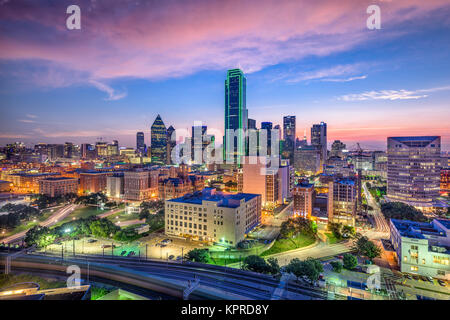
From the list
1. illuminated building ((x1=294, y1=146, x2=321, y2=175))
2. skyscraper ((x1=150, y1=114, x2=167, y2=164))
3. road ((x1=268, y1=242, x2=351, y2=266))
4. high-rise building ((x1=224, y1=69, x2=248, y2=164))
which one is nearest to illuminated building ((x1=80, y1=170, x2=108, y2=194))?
road ((x1=268, y1=242, x2=351, y2=266))

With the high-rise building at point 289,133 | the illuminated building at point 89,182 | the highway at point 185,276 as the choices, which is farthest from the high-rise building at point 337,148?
the highway at point 185,276

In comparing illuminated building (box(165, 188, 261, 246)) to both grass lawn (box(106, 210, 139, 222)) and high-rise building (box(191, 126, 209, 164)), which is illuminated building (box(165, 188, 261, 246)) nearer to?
grass lawn (box(106, 210, 139, 222))

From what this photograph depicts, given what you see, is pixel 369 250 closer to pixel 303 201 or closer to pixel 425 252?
pixel 425 252

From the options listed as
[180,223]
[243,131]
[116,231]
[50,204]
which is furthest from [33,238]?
[243,131]

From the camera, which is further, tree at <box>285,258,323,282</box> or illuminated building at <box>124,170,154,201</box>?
illuminated building at <box>124,170,154,201</box>

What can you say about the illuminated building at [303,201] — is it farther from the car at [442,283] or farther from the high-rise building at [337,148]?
the high-rise building at [337,148]

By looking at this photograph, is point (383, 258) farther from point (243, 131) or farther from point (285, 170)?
point (243, 131)
